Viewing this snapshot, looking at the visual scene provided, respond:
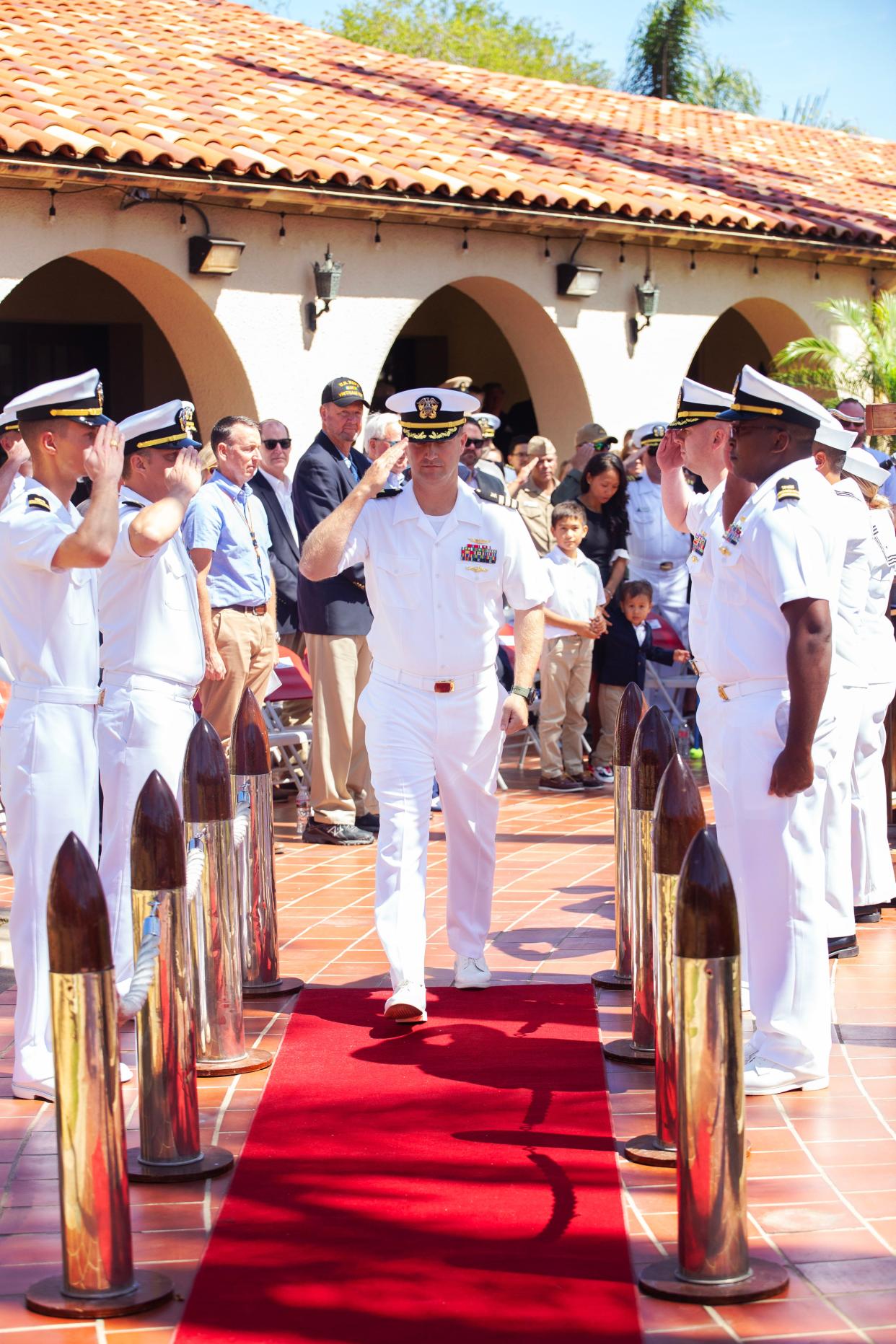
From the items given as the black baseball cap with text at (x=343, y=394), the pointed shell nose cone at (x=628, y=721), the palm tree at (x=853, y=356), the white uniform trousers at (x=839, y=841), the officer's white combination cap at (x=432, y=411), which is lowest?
the white uniform trousers at (x=839, y=841)

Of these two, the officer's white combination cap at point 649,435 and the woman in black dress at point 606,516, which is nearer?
the officer's white combination cap at point 649,435

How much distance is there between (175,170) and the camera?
42.1ft

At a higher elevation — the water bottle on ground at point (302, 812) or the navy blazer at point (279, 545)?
the navy blazer at point (279, 545)

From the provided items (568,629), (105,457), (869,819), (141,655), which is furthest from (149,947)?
(568,629)

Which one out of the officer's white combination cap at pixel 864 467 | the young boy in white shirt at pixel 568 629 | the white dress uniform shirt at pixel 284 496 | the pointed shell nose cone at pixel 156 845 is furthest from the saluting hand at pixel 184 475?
the young boy in white shirt at pixel 568 629

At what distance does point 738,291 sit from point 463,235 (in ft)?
13.1

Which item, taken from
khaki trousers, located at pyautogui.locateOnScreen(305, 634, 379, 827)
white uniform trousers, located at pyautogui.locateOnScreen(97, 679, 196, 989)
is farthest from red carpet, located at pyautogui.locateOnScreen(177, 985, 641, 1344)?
khaki trousers, located at pyautogui.locateOnScreen(305, 634, 379, 827)

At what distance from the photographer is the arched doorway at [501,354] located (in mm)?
16500

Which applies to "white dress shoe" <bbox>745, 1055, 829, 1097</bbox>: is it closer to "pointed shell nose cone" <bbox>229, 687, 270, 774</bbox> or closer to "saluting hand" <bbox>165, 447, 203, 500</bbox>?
"pointed shell nose cone" <bbox>229, 687, 270, 774</bbox>

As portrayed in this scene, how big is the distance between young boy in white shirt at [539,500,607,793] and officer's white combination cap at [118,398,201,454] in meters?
5.04

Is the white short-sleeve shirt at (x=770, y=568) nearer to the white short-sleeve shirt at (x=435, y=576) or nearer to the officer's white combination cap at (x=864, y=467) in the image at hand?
the white short-sleeve shirt at (x=435, y=576)

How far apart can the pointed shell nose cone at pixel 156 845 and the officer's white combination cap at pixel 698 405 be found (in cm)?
266

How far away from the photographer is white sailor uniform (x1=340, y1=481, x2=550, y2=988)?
6000 millimetres

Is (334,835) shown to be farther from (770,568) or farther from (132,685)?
(770,568)
